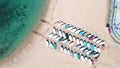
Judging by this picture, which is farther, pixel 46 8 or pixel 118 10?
pixel 46 8

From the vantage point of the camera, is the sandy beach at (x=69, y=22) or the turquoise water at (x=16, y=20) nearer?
the sandy beach at (x=69, y=22)

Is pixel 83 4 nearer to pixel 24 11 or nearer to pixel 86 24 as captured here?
pixel 86 24

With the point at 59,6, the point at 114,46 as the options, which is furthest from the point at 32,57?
the point at 114,46

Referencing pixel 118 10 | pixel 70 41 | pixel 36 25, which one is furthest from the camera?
pixel 36 25

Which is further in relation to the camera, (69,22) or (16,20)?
(16,20)
